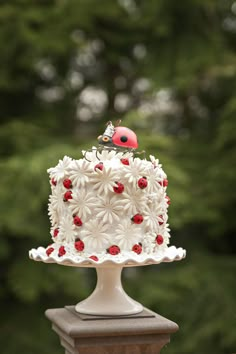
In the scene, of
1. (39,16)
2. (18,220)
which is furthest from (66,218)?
(39,16)

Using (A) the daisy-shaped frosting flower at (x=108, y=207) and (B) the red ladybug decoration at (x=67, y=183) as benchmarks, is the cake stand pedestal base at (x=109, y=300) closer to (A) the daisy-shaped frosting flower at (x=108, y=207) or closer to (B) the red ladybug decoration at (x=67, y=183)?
(A) the daisy-shaped frosting flower at (x=108, y=207)

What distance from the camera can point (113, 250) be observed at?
2879 mm

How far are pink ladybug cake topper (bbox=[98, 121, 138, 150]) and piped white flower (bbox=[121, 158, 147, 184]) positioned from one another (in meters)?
0.16

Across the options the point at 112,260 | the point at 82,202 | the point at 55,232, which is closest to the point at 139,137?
the point at 55,232

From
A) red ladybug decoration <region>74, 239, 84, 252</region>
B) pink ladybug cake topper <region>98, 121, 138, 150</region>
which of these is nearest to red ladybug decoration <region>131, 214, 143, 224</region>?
red ladybug decoration <region>74, 239, 84, 252</region>

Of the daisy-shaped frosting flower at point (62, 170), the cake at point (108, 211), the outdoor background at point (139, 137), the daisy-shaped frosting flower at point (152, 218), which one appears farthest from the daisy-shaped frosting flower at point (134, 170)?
the outdoor background at point (139, 137)

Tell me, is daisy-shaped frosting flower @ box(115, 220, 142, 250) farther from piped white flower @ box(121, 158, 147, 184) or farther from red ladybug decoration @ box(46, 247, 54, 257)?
red ladybug decoration @ box(46, 247, 54, 257)

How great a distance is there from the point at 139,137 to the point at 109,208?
2934 mm

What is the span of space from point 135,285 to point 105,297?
130 inches

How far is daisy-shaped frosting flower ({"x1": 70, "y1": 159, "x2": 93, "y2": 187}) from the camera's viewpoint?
9.57 feet

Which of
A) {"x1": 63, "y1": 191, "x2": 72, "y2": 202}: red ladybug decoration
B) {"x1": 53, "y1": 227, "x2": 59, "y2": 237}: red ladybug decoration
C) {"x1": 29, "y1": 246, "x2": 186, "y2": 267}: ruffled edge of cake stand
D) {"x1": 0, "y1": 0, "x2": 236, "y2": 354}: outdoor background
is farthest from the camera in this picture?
{"x1": 0, "y1": 0, "x2": 236, "y2": 354}: outdoor background

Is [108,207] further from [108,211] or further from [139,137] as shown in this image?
[139,137]

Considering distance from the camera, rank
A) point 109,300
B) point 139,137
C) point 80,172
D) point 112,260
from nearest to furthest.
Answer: point 112,260
point 80,172
point 109,300
point 139,137

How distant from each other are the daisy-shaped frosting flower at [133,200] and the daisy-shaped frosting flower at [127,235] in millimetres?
50
